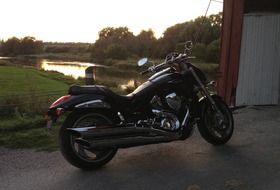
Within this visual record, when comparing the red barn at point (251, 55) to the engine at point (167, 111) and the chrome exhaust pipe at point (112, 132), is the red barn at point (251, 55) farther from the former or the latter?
the chrome exhaust pipe at point (112, 132)

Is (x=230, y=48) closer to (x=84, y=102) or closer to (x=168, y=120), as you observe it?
(x=168, y=120)

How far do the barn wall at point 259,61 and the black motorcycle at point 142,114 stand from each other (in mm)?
3418

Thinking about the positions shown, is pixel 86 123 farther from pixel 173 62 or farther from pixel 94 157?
pixel 173 62

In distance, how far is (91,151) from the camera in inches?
191

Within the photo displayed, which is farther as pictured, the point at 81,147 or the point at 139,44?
the point at 139,44

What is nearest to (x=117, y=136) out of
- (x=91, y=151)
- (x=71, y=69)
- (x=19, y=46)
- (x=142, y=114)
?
(x=91, y=151)

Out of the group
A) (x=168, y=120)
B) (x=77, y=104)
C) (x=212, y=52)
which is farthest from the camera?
(x=212, y=52)

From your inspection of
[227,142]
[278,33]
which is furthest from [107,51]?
[227,142]

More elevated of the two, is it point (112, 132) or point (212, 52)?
point (212, 52)

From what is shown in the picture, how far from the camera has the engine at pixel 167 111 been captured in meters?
5.17

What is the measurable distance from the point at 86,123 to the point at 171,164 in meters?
1.16

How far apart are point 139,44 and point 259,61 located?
67.0 feet

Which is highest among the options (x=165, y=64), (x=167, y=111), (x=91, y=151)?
(x=165, y=64)

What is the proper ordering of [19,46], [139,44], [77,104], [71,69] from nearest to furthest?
[77,104]
[139,44]
[71,69]
[19,46]
